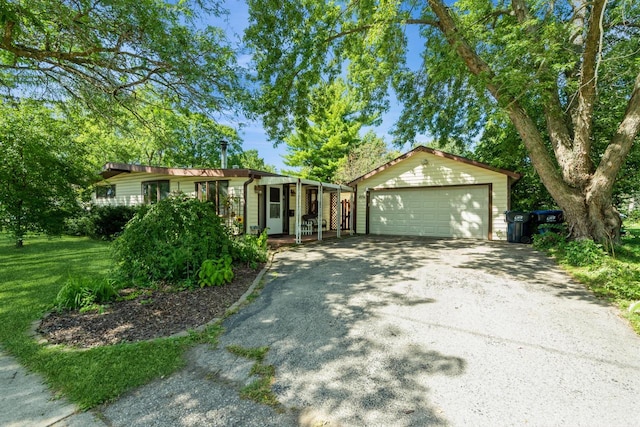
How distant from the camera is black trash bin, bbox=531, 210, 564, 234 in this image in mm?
8992

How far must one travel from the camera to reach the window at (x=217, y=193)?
1105cm

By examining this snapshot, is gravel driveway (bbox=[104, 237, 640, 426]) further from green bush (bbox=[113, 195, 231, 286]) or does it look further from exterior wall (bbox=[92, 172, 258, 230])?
exterior wall (bbox=[92, 172, 258, 230])

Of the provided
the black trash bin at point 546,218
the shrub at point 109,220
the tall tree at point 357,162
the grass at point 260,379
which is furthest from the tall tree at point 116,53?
the tall tree at point 357,162

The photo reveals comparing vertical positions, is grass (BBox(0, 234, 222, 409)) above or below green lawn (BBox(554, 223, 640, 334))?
below

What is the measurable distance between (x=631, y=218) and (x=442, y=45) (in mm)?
15035

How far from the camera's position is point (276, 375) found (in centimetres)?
247

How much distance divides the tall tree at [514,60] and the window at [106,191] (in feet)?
37.1

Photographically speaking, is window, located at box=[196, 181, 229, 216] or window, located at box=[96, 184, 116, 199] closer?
window, located at box=[196, 181, 229, 216]

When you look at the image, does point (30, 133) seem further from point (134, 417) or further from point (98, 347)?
point (134, 417)

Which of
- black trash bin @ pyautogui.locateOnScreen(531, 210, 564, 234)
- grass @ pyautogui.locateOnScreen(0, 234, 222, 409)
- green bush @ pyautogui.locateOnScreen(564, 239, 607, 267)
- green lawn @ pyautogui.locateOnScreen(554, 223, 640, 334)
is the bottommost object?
grass @ pyautogui.locateOnScreen(0, 234, 222, 409)

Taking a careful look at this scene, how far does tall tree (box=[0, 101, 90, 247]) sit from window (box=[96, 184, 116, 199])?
587 centimetres

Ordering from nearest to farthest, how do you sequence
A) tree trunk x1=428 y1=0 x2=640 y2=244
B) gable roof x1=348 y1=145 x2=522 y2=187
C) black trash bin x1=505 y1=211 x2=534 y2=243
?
tree trunk x1=428 y1=0 x2=640 y2=244
black trash bin x1=505 y1=211 x2=534 y2=243
gable roof x1=348 y1=145 x2=522 y2=187

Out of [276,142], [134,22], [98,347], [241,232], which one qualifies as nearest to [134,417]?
[98,347]

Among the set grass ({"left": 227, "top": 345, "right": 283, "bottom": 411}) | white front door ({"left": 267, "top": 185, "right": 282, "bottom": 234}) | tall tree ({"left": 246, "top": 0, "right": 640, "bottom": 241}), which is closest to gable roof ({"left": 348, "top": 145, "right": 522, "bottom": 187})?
tall tree ({"left": 246, "top": 0, "right": 640, "bottom": 241})
